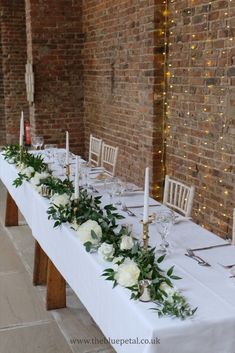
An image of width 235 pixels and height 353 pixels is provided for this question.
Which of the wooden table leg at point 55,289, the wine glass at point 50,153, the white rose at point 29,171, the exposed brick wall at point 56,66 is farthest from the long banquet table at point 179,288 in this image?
the exposed brick wall at point 56,66

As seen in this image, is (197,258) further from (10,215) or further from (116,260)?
(10,215)

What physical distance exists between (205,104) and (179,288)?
2439 millimetres

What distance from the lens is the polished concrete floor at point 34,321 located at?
9.86 ft

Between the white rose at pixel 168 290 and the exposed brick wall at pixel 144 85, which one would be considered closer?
the white rose at pixel 168 290

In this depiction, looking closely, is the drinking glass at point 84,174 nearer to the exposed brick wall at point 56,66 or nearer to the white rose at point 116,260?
the white rose at point 116,260

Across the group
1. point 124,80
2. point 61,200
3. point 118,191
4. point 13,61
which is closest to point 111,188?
point 118,191

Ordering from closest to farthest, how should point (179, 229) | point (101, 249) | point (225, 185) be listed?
point (101, 249) → point (179, 229) → point (225, 185)

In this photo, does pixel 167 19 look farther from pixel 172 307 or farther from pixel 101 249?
pixel 172 307

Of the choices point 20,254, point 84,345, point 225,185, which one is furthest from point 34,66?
point 84,345

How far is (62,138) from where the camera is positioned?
23.5 ft

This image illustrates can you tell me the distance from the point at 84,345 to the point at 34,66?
185 inches

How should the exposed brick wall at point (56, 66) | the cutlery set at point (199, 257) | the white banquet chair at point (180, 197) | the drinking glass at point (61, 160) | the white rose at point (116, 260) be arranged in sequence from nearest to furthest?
the white rose at point (116, 260), the cutlery set at point (199, 257), the white banquet chair at point (180, 197), the drinking glass at point (61, 160), the exposed brick wall at point (56, 66)

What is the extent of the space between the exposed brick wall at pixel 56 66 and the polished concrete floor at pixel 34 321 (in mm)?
3198

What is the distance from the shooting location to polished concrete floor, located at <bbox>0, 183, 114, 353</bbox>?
301 centimetres
